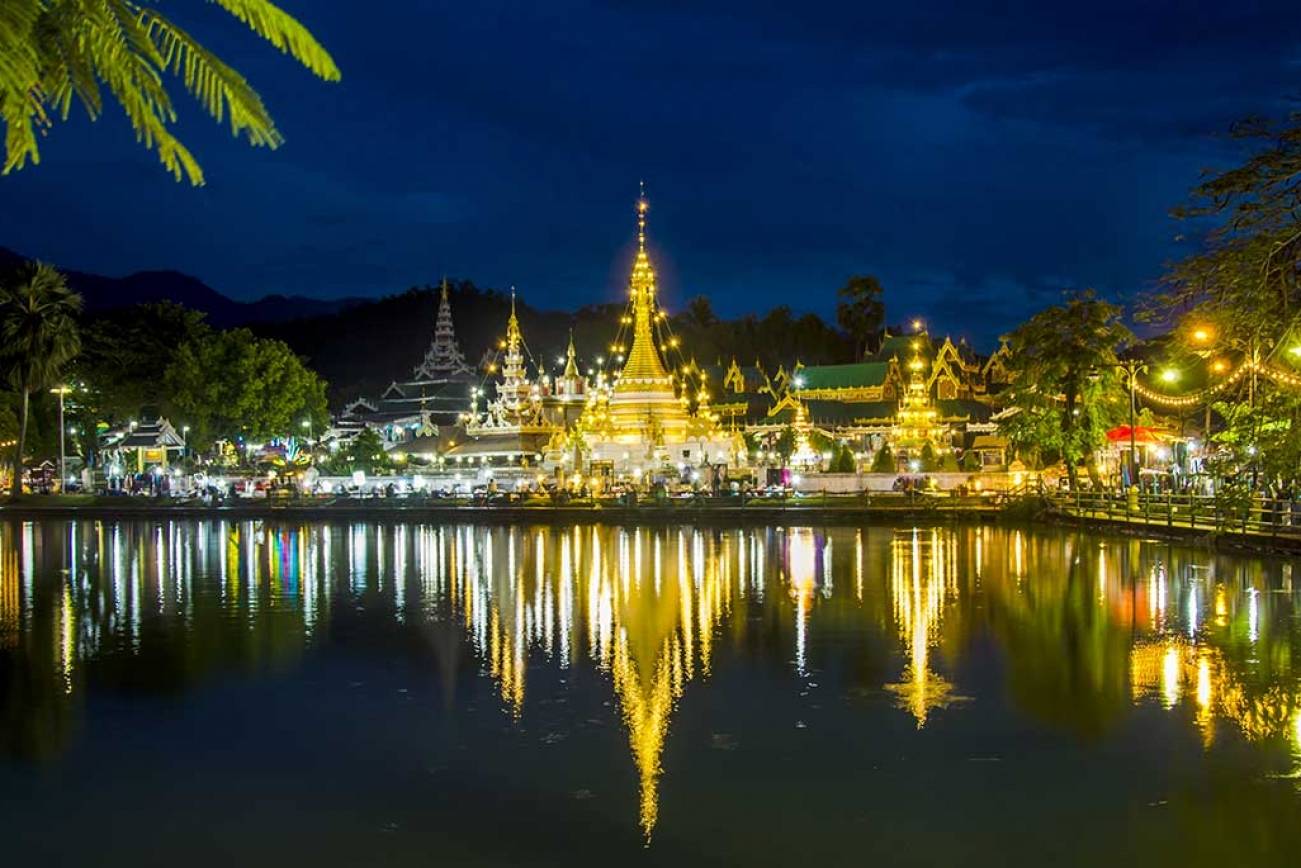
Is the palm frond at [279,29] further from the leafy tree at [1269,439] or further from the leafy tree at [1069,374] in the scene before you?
the leafy tree at [1069,374]

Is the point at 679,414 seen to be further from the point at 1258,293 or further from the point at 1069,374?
the point at 1258,293

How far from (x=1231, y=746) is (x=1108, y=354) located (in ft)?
122

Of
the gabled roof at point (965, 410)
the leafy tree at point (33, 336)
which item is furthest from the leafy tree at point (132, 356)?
the gabled roof at point (965, 410)

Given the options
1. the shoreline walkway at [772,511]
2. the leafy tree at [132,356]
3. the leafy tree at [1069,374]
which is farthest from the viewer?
the leafy tree at [132,356]

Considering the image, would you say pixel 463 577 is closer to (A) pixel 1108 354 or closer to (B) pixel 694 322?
(A) pixel 1108 354

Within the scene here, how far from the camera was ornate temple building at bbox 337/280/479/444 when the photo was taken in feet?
341

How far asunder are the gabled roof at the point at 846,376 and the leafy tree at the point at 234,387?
119 ft

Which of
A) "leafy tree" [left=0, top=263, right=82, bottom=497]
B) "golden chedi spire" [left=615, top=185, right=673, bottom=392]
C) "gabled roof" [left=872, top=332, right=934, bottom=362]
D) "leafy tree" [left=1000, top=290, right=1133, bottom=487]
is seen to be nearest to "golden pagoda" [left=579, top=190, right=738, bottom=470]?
"golden chedi spire" [left=615, top=185, right=673, bottom=392]

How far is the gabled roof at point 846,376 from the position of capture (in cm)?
9894

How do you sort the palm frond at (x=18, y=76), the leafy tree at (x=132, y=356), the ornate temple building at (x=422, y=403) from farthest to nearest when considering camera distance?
the ornate temple building at (x=422, y=403) → the leafy tree at (x=132, y=356) → the palm frond at (x=18, y=76)

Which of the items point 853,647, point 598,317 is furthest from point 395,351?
point 853,647

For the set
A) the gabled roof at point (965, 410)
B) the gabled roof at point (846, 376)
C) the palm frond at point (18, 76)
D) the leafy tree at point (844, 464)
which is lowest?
the leafy tree at point (844, 464)

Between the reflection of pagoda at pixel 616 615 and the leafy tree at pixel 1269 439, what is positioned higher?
the leafy tree at pixel 1269 439

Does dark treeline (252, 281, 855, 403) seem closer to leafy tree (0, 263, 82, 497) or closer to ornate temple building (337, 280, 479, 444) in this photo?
ornate temple building (337, 280, 479, 444)
